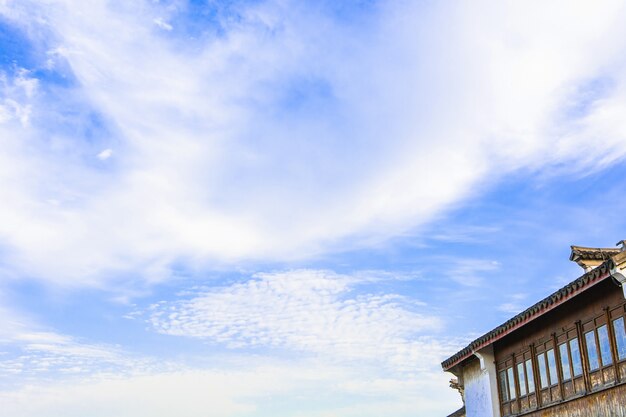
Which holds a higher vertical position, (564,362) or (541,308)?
(541,308)

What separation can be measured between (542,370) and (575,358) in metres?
2.13

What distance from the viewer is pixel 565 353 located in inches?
764

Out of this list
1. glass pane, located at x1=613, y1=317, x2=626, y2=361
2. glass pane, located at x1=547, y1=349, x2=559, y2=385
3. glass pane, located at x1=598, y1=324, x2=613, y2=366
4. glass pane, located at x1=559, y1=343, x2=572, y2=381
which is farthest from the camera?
glass pane, located at x1=547, y1=349, x2=559, y2=385

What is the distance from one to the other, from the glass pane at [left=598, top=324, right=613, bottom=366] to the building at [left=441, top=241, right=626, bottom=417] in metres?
0.02

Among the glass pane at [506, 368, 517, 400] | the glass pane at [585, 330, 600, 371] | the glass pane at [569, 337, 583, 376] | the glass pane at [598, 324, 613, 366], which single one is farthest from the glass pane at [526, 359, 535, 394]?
the glass pane at [598, 324, 613, 366]

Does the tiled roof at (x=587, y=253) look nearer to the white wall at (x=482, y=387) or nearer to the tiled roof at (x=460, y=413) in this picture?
the white wall at (x=482, y=387)

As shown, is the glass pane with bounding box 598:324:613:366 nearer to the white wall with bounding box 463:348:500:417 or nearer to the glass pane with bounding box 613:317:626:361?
the glass pane with bounding box 613:317:626:361

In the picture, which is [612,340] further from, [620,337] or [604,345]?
[604,345]

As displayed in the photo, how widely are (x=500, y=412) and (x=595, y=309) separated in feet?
23.9

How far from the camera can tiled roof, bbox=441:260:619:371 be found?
53.2 feet

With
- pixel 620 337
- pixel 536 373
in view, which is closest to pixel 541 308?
pixel 620 337

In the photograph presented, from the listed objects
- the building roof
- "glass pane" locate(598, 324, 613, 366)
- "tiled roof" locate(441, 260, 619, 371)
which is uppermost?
the building roof

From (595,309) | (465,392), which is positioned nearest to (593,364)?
(595,309)

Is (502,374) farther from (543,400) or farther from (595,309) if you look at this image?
(595,309)
